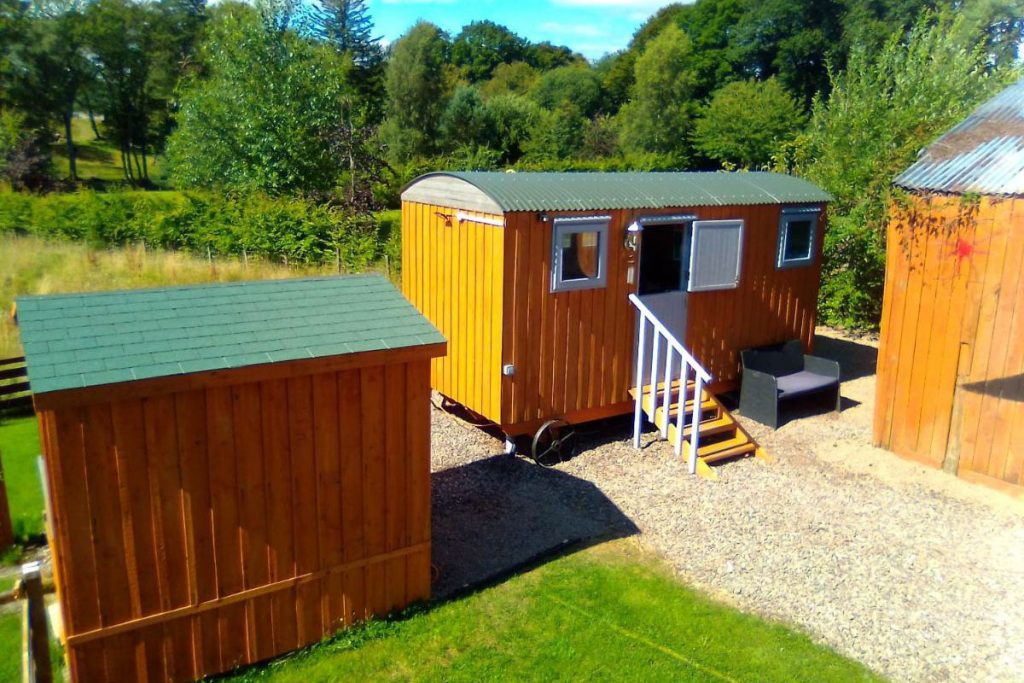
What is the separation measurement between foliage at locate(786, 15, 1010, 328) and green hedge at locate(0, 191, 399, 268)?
8.69m

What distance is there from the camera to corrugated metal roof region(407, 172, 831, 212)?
816 centimetres

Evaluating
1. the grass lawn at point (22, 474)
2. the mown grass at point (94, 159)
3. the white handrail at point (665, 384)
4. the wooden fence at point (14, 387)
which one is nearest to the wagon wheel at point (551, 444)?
the white handrail at point (665, 384)

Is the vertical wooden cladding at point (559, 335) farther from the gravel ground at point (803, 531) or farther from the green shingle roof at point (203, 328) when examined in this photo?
the green shingle roof at point (203, 328)

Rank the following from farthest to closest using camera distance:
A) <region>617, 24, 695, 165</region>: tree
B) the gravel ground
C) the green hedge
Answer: <region>617, 24, 695, 165</region>: tree
the green hedge
the gravel ground

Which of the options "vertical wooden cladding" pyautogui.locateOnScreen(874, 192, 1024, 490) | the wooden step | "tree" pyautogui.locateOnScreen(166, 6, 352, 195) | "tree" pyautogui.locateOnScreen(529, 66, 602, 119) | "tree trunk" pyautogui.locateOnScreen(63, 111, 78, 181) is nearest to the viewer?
"vertical wooden cladding" pyautogui.locateOnScreen(874, 192, 1024, 490)

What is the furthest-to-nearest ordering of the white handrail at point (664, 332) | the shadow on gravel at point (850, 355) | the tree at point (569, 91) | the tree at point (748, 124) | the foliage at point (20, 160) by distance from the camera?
the tree at point (569, 91), the tree at point (748, 124), the foliage at point (20, 160), the shadow on gravel at point (850, 355), the white handrail at point (664, 332)

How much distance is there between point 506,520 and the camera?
7.16m

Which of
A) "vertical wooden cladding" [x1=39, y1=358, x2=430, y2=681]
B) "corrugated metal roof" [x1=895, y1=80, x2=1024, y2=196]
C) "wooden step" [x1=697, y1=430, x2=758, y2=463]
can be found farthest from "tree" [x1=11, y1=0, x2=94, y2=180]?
"corrugated metal roof" [x1=895, y1=80, x2=1024, y2=196]

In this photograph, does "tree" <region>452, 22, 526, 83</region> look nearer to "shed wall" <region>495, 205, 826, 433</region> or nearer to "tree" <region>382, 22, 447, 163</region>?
"tree" <region>382, 22, 447, 163</region>

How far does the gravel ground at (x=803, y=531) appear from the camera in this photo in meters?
5.60

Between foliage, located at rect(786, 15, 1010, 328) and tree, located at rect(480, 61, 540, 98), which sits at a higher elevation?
tree, located at rect(480, 61, 540, 98)

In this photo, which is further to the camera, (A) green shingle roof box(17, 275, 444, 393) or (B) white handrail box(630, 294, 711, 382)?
(B) white handrail box(630, 294, 711, 382)

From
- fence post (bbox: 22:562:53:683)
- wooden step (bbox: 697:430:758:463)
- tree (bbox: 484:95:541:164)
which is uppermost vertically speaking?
tree (bbox: 484:95:541:164)

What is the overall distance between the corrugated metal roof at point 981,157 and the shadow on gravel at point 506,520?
4.87m
